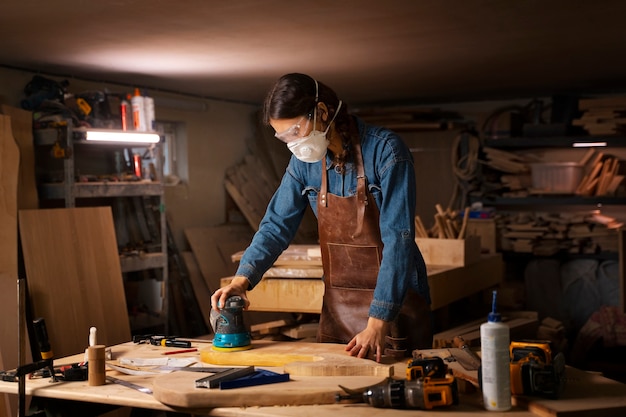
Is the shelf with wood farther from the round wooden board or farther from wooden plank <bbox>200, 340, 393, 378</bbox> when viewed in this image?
the round wooden board

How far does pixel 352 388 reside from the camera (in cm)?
259

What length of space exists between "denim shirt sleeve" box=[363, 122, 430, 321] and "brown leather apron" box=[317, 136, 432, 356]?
0.13 metres

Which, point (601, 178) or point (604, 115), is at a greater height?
point (604, 115)

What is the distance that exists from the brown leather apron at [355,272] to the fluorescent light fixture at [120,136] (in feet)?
10.6

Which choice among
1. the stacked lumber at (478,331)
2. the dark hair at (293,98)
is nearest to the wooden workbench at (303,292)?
the stacked lumber at (478,331)

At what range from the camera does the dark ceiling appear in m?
4.49

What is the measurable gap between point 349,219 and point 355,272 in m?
0.23

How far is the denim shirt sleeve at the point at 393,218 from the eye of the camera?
9.87 ft

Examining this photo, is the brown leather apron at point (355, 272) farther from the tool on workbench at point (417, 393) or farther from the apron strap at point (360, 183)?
the tool on workbench at point (417, 393)

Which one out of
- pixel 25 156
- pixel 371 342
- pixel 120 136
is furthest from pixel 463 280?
pixel 25 156

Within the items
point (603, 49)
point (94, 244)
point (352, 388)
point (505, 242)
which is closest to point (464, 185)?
point (505, 242)

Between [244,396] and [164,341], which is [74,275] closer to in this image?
[164,341]

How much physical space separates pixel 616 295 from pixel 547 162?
5.79ft

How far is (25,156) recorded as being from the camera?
609 cm
